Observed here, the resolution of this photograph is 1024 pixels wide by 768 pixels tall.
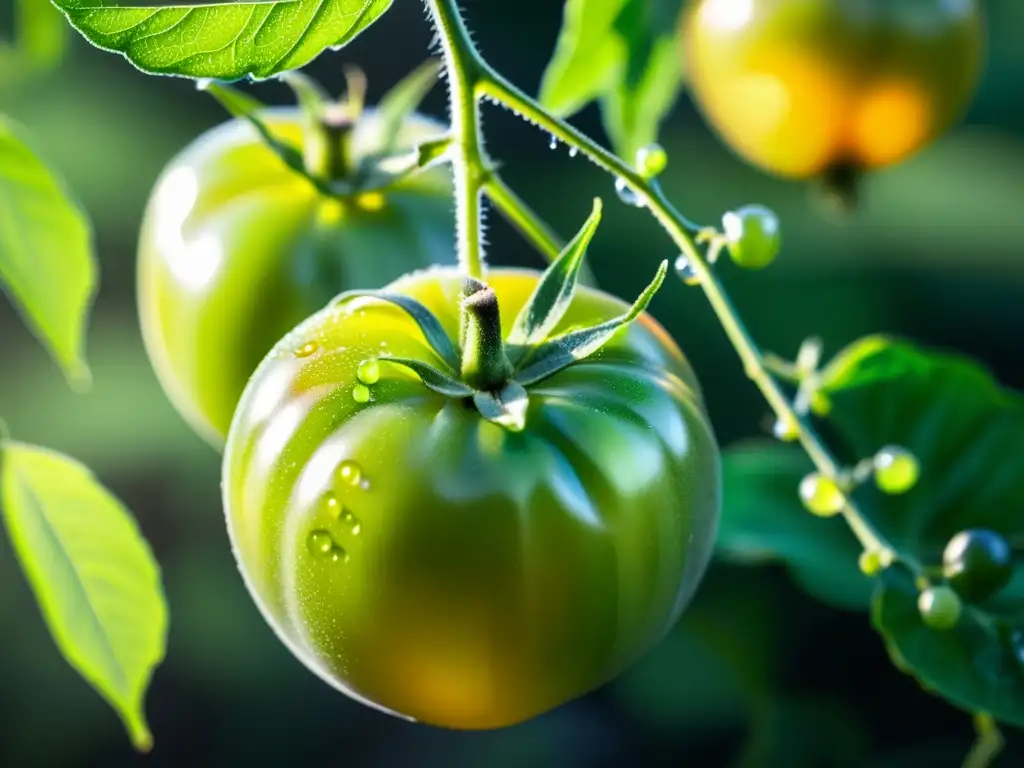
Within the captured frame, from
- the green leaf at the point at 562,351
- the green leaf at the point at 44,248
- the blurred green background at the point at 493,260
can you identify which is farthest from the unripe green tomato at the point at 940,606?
the blurred green background at the point at 493,260

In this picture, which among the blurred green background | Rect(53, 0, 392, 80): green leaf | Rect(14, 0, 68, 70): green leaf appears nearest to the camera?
Rect(53, 0, 392, 80): green leaf

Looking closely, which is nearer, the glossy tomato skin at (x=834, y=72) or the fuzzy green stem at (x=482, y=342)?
the fuzzy green stem at (x=482, y=342)

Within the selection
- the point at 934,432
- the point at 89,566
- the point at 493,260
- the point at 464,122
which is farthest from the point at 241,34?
the point at 493,260

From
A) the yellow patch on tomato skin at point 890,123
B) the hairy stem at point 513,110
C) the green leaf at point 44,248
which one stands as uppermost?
the yellow patch on tomato skin at point 890,123

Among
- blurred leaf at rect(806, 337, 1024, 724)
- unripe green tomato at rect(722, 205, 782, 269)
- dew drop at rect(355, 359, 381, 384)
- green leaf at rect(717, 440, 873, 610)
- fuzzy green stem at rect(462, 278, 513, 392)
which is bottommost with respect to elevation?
dew drop at rect(355, 359, 381, 384)

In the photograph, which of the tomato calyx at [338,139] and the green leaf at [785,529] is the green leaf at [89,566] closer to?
the tomato calyx at [338,139]

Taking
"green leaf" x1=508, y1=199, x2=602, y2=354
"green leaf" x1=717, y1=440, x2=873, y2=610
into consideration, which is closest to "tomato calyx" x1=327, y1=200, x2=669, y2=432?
"green leaf" x1=508, y1=199, x2=602, y2=354

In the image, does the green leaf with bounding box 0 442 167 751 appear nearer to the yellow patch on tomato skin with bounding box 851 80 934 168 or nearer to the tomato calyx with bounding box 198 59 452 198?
the tomato calyx with bounding box 198 59 452 198
